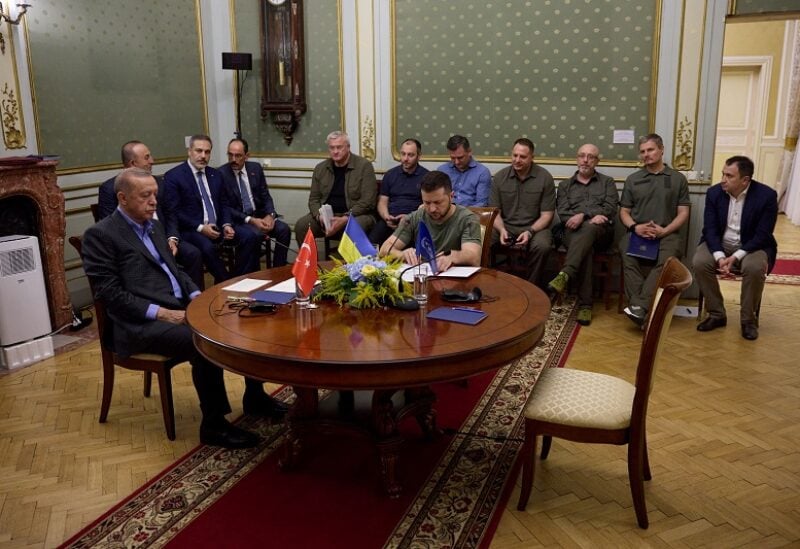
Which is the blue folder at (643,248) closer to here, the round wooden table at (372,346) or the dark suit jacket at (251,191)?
the round wooden table at (372,346)

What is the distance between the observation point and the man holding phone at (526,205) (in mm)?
5297

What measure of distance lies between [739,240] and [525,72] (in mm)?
2246

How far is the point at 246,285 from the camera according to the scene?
303cm

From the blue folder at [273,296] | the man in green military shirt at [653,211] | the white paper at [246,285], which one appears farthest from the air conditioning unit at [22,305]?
the man in green military shirt at [653,211]

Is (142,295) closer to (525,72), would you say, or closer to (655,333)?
(655,333)

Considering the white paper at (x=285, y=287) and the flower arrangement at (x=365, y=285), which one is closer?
the flower arrangement at (x=365, y=285)

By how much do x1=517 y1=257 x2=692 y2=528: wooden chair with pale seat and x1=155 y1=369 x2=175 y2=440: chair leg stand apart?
166 centimetres

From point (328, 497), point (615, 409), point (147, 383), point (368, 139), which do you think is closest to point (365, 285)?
point (328, 497)

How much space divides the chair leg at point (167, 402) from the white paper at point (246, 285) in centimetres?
52

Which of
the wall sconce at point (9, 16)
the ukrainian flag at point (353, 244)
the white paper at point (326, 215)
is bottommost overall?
the white paper at point (326, 215)

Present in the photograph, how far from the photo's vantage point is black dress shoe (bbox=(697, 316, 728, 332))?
4.73m

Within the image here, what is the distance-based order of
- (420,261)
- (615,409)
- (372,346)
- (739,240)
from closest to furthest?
1. (372,346)
2. (615,409)
3. (420,261)
4. (739,240)

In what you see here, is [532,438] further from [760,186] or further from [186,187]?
[186,187]

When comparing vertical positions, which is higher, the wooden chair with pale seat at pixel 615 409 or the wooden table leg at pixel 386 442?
the wooden chair with pale seat at pixel 615 409
